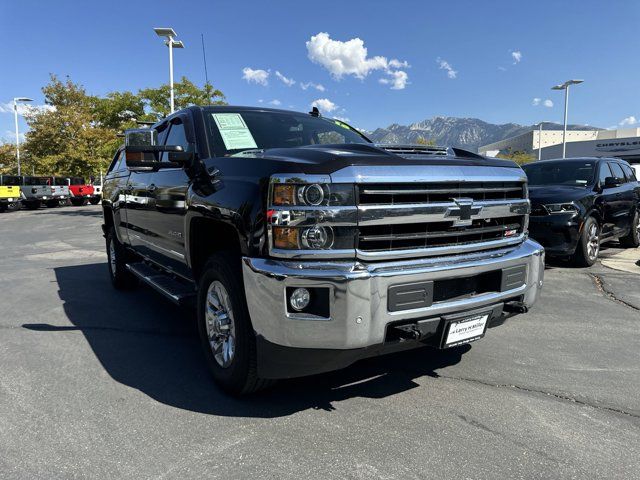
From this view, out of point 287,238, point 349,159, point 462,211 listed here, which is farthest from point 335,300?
point 462,211

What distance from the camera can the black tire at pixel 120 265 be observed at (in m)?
6.10

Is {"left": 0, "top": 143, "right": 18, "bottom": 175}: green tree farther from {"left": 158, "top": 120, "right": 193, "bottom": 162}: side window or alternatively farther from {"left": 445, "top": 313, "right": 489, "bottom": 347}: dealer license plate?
{"left": 445, "top": 313, "right": 489, "bottom": 347}: dealer license plate

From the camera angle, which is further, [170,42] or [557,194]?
[170,42]

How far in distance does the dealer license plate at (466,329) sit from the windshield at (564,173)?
19.4 ft

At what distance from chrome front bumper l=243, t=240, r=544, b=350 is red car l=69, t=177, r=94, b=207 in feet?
112

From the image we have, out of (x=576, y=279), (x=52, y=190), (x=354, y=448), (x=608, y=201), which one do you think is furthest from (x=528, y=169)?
(x=52, y=190)

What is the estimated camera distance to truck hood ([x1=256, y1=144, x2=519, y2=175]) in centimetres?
253

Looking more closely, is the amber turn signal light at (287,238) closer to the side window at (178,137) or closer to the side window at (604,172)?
the side window at (178,137)

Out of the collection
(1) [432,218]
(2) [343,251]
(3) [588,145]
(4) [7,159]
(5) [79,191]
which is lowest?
(5) [79,191]

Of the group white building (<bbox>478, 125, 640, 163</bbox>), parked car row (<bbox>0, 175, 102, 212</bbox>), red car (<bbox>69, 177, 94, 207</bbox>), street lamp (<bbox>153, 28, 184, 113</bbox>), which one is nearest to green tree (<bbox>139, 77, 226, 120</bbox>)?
street lamp (<bbox>153, 28, 184, 113</bbox>)

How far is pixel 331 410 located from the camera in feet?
9.63

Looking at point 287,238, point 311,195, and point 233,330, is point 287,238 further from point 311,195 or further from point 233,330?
point 233,330

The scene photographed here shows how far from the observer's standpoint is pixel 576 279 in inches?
263

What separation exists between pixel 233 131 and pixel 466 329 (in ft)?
7.42
